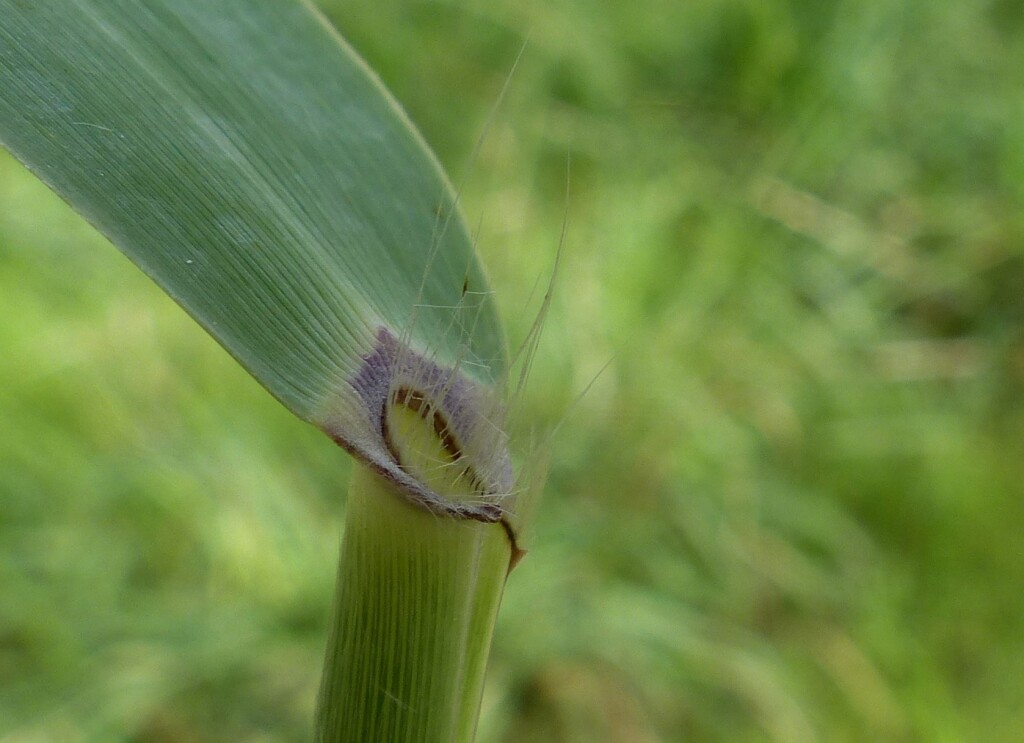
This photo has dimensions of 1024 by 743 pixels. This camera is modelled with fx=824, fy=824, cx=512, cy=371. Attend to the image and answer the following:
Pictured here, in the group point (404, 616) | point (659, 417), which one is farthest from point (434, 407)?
point (659, 417)

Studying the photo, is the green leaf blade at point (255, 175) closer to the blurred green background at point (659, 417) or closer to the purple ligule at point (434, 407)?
the purple ligule at point (434, 407)

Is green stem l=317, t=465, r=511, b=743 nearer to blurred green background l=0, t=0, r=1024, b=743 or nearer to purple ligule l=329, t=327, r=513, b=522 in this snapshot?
purple ligule l=329, t=327, r=513, b=522

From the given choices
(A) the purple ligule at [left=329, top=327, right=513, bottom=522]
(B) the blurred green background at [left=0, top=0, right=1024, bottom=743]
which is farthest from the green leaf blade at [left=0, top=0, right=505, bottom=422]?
(B) the blurred green background at [left=0, top=0, right=1024, bottom=743]

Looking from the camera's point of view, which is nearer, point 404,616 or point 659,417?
point 404,616

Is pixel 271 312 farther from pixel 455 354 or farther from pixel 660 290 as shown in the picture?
pixel 660 290

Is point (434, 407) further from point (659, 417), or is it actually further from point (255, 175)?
point (659, 417)

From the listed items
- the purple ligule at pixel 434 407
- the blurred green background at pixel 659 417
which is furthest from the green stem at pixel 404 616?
the blurred green background at pixel 659 417

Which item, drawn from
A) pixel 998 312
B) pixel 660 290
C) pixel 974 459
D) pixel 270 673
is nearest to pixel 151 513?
pixel 270 673
